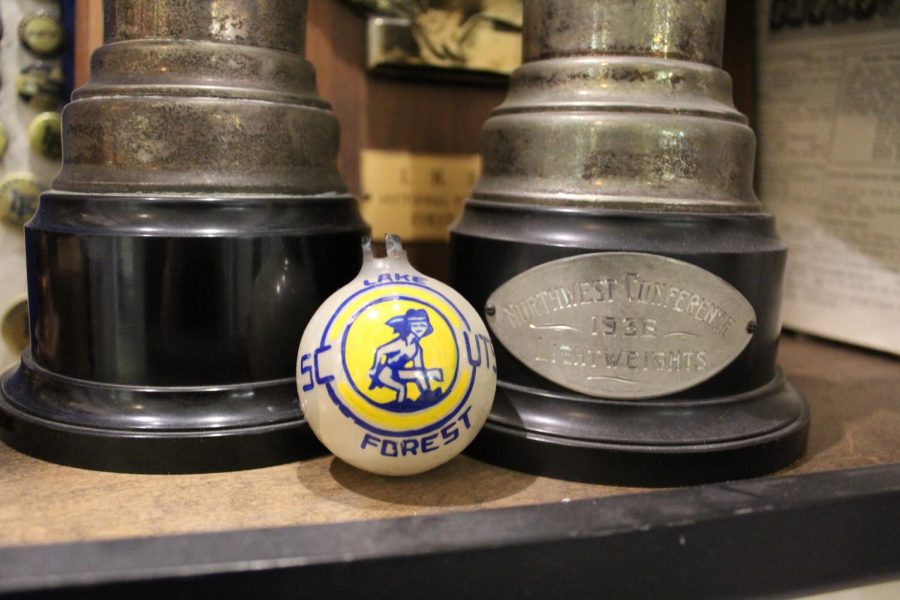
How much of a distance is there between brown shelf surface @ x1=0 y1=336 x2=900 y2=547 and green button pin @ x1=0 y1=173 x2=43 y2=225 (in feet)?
1.53

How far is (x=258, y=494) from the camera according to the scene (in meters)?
0.80

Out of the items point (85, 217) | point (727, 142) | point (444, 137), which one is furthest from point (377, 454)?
point (444, 137)

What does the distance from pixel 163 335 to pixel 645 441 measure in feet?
1.72

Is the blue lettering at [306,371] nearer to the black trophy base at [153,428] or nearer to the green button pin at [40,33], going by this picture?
the black trophy base at [153,428]

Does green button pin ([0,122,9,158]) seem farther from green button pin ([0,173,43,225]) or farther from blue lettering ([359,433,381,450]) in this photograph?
blue lettering ([359,433,381,450])

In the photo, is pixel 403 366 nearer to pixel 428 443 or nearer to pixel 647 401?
pixel 428 443

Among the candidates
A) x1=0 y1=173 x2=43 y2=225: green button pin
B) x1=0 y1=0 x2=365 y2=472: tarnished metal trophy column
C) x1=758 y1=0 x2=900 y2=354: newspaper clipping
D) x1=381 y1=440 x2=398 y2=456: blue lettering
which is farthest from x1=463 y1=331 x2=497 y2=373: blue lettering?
x1=758 y1=0 x2=900 y2=354: newspaper clipping

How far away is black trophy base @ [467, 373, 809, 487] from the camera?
2.74ft

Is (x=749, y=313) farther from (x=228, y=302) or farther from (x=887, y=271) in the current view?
(x=887, y=271)

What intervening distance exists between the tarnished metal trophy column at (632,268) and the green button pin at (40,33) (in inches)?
29.6

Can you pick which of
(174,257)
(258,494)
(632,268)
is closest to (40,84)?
(174,257)

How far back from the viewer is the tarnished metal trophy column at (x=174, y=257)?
847 millimetres

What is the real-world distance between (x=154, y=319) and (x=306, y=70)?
0.35m

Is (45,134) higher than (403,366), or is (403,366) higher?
(45,134)
